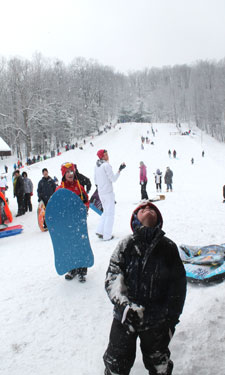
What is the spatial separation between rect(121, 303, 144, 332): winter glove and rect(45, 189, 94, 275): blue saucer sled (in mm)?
1892

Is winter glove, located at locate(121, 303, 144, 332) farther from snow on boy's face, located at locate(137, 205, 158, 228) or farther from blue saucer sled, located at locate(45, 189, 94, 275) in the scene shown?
blue saucer sled, located at locate(45, 189, 94, 275)

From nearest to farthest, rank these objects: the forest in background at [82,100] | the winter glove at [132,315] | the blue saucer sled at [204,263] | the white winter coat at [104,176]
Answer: the winter glove at [132,315]
the blue saucer sled at [204,263]
the white winter coat at [104,176]
the forest in background at [82,100]

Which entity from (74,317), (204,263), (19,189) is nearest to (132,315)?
(74,317)

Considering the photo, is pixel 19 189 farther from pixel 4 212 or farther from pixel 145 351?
pixel 145 351

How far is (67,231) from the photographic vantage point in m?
3.69

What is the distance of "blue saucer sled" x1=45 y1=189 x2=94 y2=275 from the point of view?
3.63 m

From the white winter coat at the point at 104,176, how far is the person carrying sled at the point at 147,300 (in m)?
3.12

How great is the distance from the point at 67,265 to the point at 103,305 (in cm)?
79

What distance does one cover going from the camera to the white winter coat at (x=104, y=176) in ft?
16.9

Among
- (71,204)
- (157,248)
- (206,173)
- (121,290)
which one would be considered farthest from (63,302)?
(206,173)

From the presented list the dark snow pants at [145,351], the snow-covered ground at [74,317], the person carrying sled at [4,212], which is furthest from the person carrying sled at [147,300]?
the person carrying sled at [4,212]

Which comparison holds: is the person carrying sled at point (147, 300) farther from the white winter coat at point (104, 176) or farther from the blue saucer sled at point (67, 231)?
the white winter coat at point (104, 176)

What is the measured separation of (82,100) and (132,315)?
224 feet

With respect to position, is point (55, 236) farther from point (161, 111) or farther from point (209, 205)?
point (161, 111)
